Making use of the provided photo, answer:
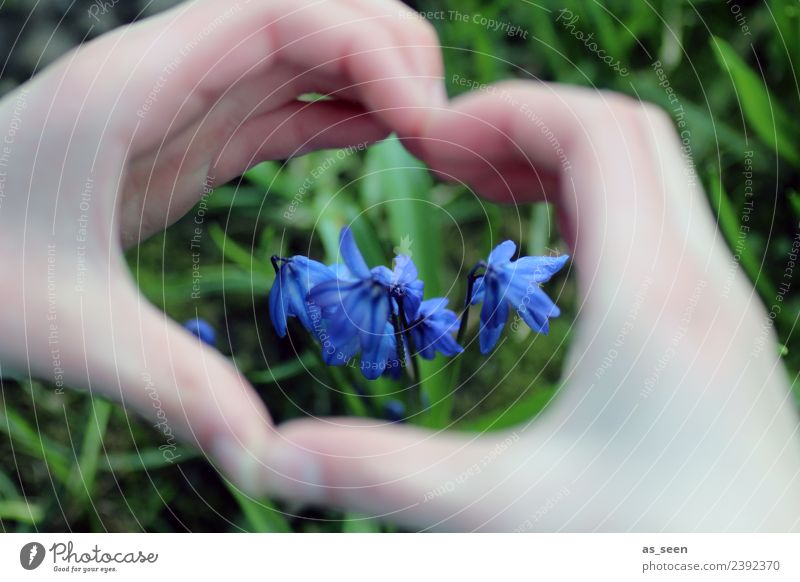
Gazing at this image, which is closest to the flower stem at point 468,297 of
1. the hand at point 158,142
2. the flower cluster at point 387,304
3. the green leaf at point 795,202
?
the flower cluster at point 387,304

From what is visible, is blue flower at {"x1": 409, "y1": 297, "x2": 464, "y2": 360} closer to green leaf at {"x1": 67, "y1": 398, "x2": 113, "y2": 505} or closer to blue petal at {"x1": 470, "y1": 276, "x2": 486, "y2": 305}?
blue petal at {"x1": 470, "y1": 276, "x2": 486, "y2": 305}

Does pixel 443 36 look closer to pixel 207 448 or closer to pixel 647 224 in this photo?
pixel 647 224

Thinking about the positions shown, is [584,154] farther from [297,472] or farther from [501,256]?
[297,472]

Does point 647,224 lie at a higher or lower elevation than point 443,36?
lower

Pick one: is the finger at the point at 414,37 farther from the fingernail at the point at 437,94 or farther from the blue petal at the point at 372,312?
the blue petal at the point at 372,312

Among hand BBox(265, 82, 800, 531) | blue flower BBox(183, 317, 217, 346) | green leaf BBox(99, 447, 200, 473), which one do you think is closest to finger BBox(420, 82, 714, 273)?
hand BBox(265, 82, 800, 531)
